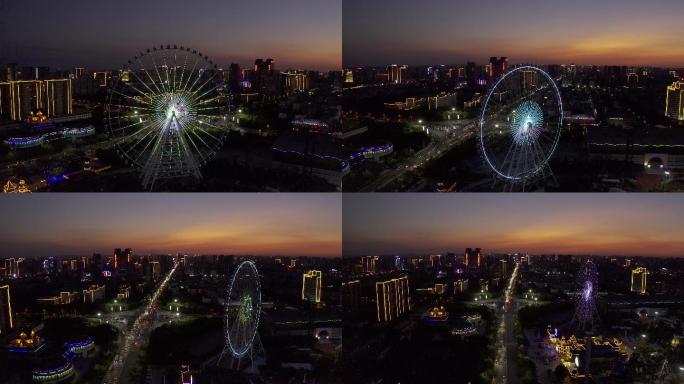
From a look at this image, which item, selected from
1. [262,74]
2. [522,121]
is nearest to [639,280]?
[522,121]

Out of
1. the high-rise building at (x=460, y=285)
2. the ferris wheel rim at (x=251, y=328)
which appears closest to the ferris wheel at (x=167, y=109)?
the ferris wheel rim at (x=251, y=328)

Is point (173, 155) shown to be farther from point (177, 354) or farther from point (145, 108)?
point (177, 354)

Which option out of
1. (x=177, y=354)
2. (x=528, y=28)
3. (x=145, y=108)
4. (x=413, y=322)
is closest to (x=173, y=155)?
(x=145, y=108)

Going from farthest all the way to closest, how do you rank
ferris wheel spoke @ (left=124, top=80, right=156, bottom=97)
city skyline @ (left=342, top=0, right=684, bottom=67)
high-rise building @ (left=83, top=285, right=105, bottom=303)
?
high-rise building @ (left=83, top=285, right=105, bottom=303) → city skyline @ (left=342, top=0, right=684, bottom=67) → ferris wheel spoke @ (left=124, top=80, right=156, bottom=97)

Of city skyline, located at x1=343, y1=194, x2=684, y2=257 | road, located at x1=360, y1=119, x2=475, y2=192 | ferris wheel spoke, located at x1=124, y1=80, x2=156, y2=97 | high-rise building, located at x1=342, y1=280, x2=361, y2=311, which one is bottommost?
high-rise building, located at x1=342, y1=280, x2=361, y2=311

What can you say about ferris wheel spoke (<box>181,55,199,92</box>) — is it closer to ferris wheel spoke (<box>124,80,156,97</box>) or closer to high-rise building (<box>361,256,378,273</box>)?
ferris wheel spoke (<box>124,80,156,97</box>)

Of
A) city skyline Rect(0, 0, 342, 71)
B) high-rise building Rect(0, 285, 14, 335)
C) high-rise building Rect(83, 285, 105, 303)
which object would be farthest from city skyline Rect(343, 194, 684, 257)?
high-rise building Rect(0, 285, 14, 335)
